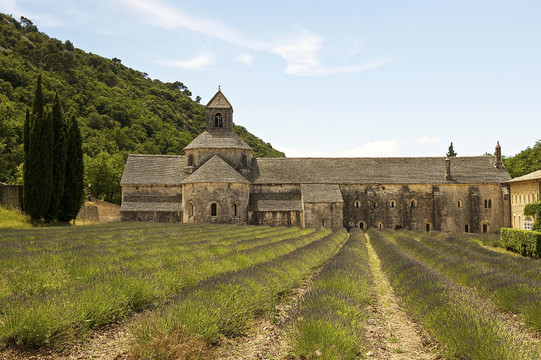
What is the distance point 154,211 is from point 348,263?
34.0m

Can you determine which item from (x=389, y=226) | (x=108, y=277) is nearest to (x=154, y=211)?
(x=389, y=226)

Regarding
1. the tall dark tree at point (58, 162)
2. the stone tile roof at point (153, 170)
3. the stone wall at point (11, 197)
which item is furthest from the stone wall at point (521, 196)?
the stone wall at point (11, 197)

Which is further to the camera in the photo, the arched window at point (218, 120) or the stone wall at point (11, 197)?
the arched window at point (218, 120)

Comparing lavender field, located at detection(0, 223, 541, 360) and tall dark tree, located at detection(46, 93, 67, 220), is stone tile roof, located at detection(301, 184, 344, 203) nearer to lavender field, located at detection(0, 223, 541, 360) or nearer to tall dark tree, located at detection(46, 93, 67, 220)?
tall dark tree, located at detection(46, 93, 67, 220)

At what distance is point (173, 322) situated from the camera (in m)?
6.22

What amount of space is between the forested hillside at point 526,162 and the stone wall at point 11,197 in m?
63.5

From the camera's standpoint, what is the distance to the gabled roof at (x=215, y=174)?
4225cm

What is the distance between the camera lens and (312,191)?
148 feet

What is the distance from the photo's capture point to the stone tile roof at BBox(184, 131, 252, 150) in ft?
156

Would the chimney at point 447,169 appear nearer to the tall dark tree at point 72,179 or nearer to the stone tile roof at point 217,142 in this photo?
the stone tile roof at point 217,142

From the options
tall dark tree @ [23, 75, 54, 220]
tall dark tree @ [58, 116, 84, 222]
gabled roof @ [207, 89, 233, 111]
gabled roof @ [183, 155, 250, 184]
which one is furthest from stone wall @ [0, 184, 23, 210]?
gabled roof @ [207, 89, 233, 111]

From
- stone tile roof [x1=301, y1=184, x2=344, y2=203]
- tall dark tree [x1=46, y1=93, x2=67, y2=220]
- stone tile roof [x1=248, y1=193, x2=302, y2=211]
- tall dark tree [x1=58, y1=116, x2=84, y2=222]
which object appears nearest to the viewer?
tall dark tree [x1=46, y1=93, x2=67, y2=220]

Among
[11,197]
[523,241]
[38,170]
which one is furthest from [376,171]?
[11,197]

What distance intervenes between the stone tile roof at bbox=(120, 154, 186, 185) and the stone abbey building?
104mm
